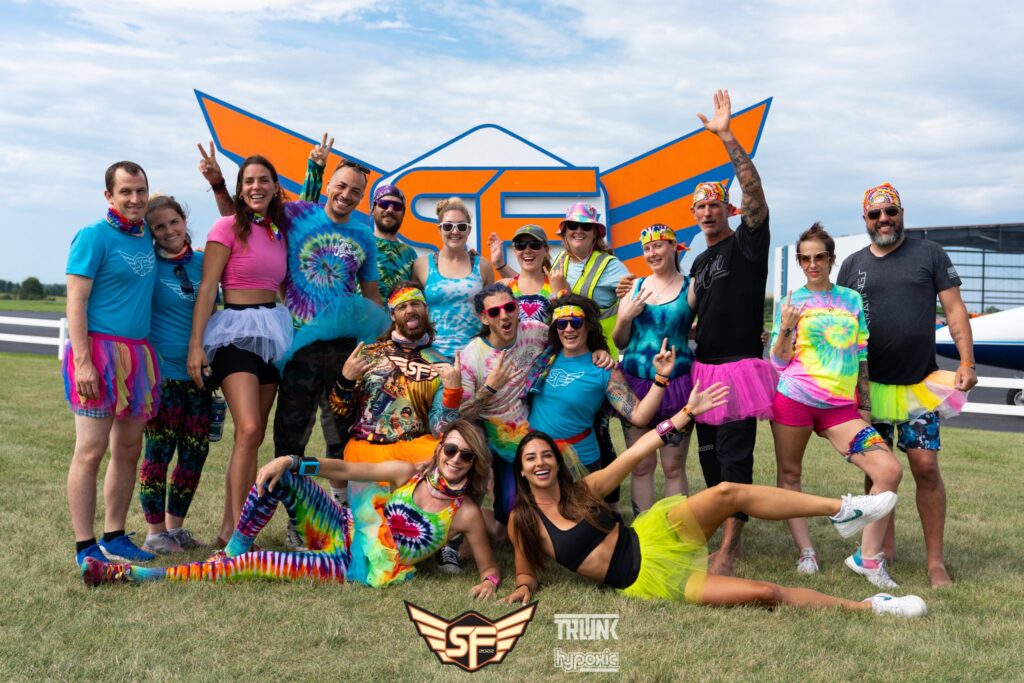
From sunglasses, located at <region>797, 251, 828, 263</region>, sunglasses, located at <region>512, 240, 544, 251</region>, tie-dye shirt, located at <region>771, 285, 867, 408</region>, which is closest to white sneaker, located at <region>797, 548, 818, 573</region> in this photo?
tie-dye shirt, located at <region>771, 285, 867, 408</region>

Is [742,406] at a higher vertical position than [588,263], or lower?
lower

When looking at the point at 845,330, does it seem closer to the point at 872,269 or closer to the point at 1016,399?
the point at 872,269

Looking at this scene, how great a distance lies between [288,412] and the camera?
514 cm

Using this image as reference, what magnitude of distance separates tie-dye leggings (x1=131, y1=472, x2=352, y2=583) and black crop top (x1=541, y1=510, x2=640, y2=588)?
1237 mm

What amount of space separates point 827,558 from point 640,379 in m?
1.87

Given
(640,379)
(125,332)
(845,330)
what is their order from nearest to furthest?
(125,332) < (845,330) < (640,379)

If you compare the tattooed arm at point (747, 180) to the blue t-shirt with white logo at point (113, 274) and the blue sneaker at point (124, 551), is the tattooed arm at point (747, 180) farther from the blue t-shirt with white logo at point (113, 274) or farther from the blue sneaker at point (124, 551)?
the blue sneaker at point (124, 551)

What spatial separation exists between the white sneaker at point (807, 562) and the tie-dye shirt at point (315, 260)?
11.2ft

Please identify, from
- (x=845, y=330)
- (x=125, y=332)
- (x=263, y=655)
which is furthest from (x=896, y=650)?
(x=125, y=332)

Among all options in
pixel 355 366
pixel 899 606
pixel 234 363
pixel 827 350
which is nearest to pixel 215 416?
pixel 234 363

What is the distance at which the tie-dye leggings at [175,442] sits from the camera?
5184mm

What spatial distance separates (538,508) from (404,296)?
1.52 m

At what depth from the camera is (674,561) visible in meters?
4.31

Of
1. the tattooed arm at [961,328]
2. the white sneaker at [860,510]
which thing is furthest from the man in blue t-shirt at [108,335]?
the tattooed arm at [961,328]
